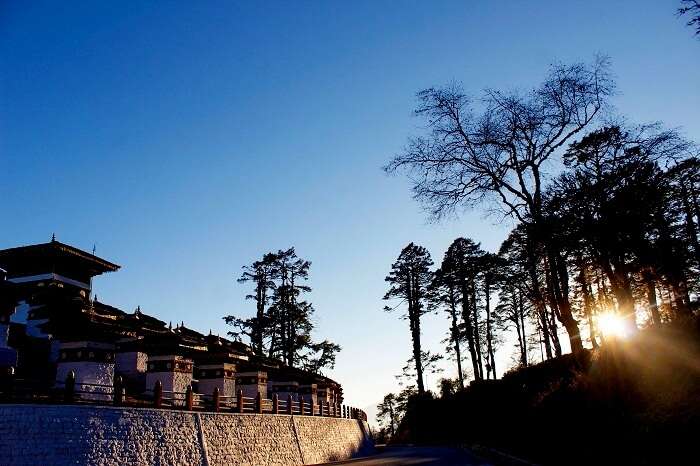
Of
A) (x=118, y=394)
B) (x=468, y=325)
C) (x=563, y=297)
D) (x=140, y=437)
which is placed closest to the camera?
(x=140, y=437)

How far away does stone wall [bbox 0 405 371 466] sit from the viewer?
1404 centimetres

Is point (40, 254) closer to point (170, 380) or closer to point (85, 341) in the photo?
point (85, 341)

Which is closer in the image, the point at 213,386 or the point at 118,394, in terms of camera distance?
the point at 118,394

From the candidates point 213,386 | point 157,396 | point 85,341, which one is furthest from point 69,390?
point 213,386

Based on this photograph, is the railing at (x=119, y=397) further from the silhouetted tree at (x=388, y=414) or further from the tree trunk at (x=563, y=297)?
the silhouetted tree at (x=388, y=414)

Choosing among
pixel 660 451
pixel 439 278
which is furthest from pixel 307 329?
pixel 660 451

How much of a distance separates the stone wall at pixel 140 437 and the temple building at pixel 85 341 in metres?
1.18

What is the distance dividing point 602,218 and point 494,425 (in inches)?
763

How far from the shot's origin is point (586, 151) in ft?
68.5

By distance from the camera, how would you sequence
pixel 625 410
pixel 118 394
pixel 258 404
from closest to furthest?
pixel 625 410
pixel 118 394
pixel 258 404

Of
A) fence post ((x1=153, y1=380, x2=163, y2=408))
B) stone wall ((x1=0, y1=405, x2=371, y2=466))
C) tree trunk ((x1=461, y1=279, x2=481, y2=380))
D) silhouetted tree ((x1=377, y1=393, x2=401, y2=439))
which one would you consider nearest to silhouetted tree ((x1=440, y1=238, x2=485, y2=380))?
tree trunk ((x1=461, y1=279, x2=481, y2=380))

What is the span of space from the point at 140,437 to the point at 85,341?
493 centimetres

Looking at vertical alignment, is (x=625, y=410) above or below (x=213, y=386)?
below

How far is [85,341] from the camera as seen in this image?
63.7 feet
